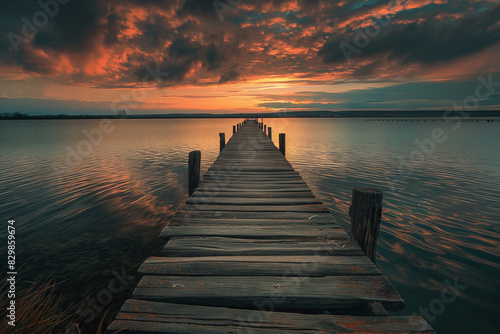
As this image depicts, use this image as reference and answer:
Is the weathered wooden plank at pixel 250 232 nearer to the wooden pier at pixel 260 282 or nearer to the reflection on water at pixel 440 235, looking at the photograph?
the wooden pier at pixel 260 282

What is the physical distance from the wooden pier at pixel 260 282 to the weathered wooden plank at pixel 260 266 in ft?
0.04

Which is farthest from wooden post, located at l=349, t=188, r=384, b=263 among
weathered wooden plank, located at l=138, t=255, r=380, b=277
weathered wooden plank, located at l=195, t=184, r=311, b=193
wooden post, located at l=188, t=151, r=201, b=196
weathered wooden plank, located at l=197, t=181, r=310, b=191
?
wooden post, located at l=188, t=151, r=201, b=196

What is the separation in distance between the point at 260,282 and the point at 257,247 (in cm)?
68

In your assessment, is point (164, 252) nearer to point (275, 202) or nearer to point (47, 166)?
point (275, 202)

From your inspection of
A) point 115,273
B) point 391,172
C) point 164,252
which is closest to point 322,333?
point 164,252

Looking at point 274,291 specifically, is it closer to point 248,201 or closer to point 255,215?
point 255,215

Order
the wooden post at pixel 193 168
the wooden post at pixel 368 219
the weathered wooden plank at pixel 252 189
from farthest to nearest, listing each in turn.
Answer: the wooden post at pixel 193 168
the weathered wooden plank at pixel 252 189
the wooden post at pixel 368 219

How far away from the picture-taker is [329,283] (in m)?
2.39

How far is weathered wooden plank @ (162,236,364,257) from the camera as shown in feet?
9.72

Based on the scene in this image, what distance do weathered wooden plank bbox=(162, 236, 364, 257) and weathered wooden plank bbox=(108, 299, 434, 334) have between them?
0.89m

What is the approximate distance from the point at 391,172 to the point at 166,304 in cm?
1601

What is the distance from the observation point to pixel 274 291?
89.6 inches

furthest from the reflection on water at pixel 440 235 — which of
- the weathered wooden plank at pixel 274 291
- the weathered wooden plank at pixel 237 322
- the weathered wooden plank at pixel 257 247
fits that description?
the weathered wooden plank at pixel 237 322

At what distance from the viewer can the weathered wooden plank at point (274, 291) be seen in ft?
7.18
